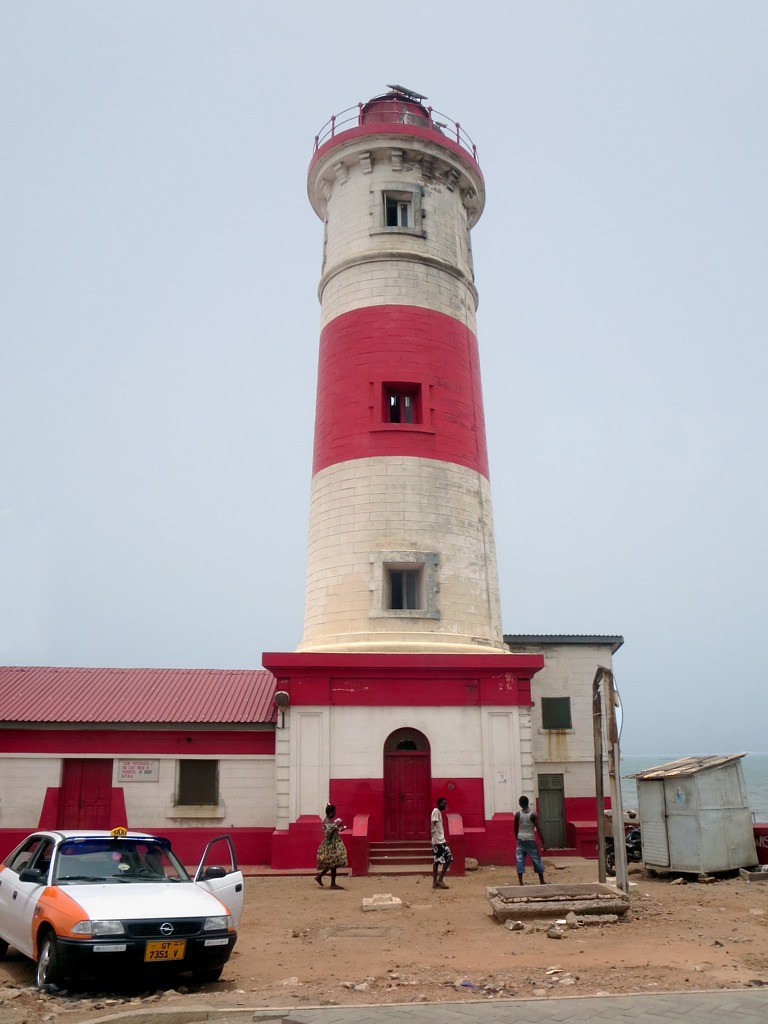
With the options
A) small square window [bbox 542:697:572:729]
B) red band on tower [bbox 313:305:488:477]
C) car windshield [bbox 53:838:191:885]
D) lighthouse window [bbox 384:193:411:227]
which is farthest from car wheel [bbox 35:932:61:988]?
lighthouse window [bbox 384:193:411:227]

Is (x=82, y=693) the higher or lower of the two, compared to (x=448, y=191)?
lower

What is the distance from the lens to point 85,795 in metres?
19.5

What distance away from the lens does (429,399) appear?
20875 mm

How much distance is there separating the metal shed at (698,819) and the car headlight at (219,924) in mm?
10181

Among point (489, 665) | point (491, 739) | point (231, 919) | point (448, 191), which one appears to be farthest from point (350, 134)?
point (231, 919)

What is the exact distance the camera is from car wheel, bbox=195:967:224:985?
909 cm

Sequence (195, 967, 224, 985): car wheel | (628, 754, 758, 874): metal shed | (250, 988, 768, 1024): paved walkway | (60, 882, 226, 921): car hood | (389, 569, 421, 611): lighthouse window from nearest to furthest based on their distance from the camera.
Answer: (250, 988, 768, 1024): paved walkway → (60, 882, 226, 921): car hood → (195, 967, 224, 985): car wheel → (628, 754, 758, 874): metal shed → (389, 569, 421, 611): lighthouse window

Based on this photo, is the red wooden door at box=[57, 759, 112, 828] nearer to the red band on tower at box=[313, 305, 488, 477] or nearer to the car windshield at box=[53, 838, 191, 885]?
the red band on tower at box=[313, 305, 488, 477]

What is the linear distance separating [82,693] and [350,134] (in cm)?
1529

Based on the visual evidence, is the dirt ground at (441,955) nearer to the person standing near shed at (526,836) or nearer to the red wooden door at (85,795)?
the person standing near shed at (526,836)

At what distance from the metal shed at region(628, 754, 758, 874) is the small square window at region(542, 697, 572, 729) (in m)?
4.55

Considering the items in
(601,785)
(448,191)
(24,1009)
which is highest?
(448,191)

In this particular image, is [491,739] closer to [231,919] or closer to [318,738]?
[318,738]

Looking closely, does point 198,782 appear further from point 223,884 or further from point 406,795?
point 223,884
